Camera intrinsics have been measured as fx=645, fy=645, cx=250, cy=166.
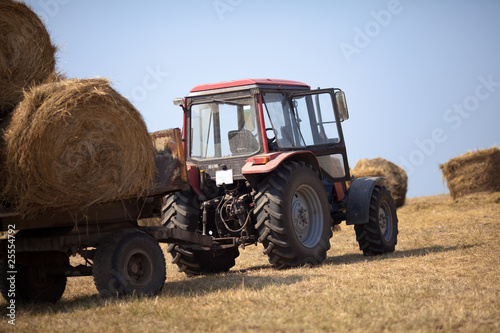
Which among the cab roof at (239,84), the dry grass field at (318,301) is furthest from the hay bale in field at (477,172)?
the cab roof at (239,84)

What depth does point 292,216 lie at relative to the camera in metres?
7.96

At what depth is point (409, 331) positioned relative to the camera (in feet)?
13.5

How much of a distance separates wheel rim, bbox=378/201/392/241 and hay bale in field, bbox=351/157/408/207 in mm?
8021

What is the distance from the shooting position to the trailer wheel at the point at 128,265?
19.0 ft

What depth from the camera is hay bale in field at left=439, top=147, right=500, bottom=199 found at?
1733 centimetres

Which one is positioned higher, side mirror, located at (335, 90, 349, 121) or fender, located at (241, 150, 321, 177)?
side mirror, located at (335, 90, 349, 121)

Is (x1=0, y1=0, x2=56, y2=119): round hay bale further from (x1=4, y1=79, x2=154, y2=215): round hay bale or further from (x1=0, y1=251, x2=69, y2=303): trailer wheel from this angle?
(x1=0, y1=251, x2=69, y2=303): trailer wheel

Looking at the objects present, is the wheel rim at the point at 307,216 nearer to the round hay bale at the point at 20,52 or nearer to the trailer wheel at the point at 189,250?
the trailer wheel at the point at 189,250

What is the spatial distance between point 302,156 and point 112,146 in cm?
345

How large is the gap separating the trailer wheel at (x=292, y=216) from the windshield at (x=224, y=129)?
60cm

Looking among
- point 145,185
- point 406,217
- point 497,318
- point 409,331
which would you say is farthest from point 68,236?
point 406,217

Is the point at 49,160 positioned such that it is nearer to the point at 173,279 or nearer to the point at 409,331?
the point at 409,331

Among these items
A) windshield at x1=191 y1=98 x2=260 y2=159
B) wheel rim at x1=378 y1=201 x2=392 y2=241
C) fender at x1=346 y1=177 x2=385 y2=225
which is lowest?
wheel rim at x1=378 y1=201 x2=392 y2=241

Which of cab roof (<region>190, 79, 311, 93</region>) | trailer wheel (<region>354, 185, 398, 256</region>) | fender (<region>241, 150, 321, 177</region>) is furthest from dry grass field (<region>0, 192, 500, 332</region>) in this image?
cab roof (<region>190, 79, 311, 93</region>)
